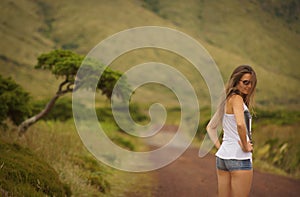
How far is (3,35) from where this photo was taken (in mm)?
115750

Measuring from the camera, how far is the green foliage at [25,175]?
459 centimetres

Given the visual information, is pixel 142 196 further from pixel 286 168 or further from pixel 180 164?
pixel 286 168

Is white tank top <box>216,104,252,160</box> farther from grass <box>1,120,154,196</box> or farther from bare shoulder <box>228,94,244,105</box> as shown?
grass <box>1,120,154,196</box>

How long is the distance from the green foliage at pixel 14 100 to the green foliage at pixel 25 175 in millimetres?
5550

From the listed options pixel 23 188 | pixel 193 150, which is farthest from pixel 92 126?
pixel 23 188

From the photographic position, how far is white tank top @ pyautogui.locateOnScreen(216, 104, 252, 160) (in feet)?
14.1

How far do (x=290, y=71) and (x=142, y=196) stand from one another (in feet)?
494

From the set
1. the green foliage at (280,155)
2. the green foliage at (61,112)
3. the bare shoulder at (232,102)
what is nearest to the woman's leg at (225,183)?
the bare shoulder at (232,102)

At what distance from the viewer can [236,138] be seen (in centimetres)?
436

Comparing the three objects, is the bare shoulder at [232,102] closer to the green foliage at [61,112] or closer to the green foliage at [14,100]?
the green foliage at [14,100]

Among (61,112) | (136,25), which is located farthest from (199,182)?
(136,25)

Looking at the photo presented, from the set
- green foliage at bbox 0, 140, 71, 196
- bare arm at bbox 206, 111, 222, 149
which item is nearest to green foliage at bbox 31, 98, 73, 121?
green foliage at bbox 0, 140, 71, 196

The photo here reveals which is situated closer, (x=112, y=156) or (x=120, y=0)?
(x=112, y=156)

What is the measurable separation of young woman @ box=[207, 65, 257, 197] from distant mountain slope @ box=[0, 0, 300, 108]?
86402 mm
